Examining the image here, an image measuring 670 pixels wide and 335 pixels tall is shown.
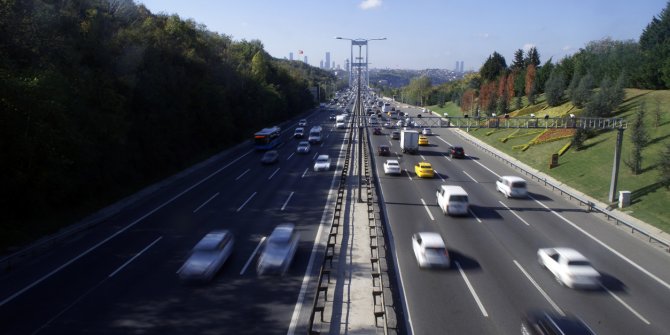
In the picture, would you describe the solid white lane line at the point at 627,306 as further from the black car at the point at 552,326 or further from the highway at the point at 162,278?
the highway at the point at 162,278

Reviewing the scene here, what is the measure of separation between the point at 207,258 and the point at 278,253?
275cm

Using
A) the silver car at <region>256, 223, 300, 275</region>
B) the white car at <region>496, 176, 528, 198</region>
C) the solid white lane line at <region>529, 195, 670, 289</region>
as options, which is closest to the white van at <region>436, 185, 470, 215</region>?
the solid white lane line at <region>529, 195, 670, 289</region>

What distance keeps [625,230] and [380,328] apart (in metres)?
18.1

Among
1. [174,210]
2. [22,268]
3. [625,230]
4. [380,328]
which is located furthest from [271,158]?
[380,328]

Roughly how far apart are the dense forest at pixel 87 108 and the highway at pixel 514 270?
691 inches

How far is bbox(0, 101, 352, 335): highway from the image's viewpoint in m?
14.1

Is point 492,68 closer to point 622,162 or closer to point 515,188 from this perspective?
point 622,162

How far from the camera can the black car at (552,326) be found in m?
11.8

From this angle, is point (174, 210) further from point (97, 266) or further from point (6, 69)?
point (6, 69)

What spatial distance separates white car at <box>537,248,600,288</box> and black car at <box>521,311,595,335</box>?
12.6ft

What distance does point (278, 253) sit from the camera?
18391 mm

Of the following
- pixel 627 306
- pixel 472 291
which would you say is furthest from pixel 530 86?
pixel 472 291

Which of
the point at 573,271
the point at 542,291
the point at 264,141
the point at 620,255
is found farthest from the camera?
the point at 264,141

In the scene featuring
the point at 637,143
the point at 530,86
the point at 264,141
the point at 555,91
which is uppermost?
the point at 530,86
